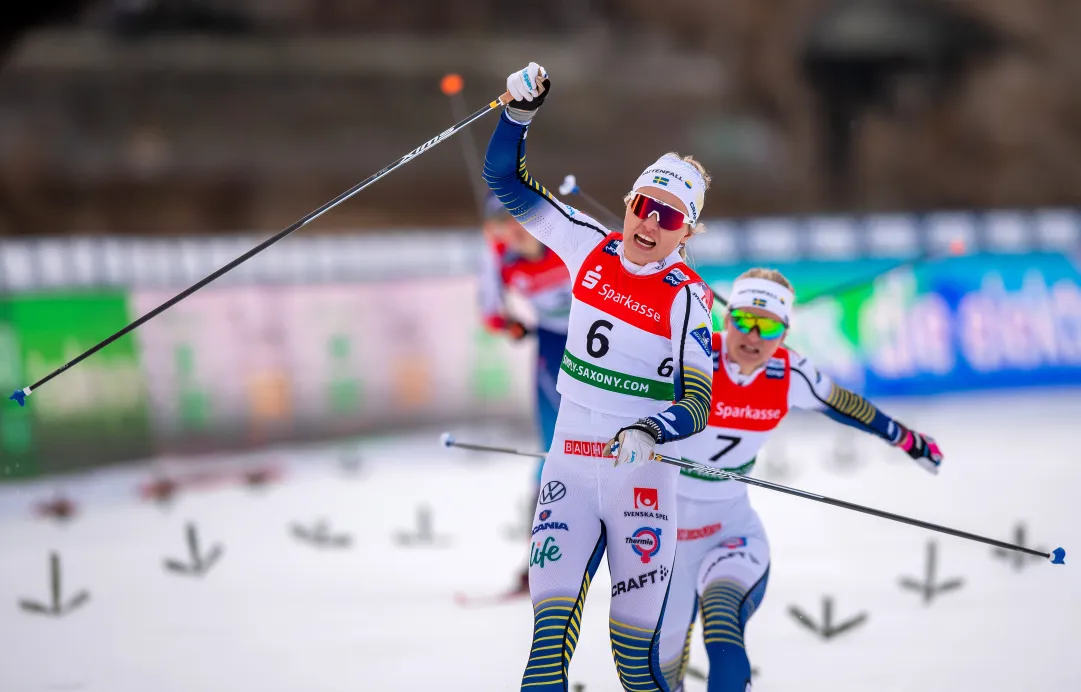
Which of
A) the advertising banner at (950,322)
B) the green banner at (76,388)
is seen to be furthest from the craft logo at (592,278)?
the advertising banner at (950,322)

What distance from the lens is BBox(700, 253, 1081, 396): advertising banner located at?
11.2 meters

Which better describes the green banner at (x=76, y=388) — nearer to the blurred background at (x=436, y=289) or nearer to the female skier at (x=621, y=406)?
the blurred background at (x=436, y=289)

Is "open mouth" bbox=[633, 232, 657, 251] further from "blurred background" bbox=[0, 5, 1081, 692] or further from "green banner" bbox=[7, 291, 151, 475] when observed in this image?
"green banner" bbox=[7, 291, 151, 475]

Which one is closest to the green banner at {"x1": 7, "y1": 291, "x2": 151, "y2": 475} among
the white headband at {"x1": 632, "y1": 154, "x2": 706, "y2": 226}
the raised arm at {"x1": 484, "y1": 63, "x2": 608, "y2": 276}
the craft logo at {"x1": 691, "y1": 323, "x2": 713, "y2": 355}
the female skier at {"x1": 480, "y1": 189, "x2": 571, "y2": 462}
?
the female skier at {"x1": 480, "y1": 189, "x2": 571, "y2": 462}

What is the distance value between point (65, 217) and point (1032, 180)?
1510 cm

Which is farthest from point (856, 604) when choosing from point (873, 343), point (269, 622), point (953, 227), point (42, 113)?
point (42, 113)

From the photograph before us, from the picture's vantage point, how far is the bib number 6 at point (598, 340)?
4152mm

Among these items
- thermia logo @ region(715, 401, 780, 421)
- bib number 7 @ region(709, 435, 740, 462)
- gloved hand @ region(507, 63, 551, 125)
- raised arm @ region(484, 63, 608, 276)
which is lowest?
bib number 7 @ region(709, 435, 740, 462)

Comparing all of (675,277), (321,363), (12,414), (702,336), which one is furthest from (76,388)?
(702,336)

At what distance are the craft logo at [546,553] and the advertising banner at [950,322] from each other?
23.9ft

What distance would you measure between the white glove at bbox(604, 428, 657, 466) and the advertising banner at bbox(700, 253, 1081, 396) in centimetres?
746

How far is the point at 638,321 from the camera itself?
412 cm

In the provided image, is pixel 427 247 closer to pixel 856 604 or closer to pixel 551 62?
pixel 856 604

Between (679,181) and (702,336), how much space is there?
1.84ft
